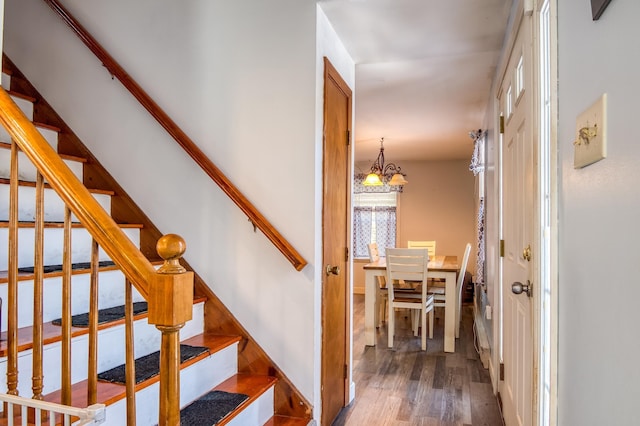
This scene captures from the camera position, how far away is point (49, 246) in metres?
→ 2.04

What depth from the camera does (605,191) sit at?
0.81 metres

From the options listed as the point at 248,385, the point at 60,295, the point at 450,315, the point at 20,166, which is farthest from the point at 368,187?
the point at 60,295

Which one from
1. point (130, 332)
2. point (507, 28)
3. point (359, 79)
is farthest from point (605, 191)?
point (359, 79)

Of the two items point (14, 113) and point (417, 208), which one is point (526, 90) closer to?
point (14, 113)

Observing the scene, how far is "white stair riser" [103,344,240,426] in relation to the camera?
1.54 meters

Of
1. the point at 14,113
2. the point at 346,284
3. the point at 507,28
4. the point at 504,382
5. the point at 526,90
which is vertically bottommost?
the point at 504,382

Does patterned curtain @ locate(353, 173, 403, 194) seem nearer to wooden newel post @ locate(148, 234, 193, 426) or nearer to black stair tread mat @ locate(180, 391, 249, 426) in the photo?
black stair tread mat @ locate(180, 391, 249, 426)

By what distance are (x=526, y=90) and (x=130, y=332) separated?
1.75 m

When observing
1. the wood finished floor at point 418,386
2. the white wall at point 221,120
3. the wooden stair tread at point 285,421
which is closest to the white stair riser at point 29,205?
the white wall at point 221,120

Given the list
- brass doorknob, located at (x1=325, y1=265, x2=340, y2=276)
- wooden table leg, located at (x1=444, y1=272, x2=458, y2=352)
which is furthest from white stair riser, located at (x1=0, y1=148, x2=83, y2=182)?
wooden table leg, located at (x1=444, y1=272, x2=458, y2=352)

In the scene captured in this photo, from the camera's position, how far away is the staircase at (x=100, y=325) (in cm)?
155

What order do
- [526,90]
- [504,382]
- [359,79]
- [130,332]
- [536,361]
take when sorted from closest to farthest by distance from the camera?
[130,332], [536,361], [526,90], [504,382], [359,79]

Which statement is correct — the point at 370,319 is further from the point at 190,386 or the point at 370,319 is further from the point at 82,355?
the point at 82,355

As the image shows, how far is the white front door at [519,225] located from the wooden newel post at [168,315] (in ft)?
4.20
